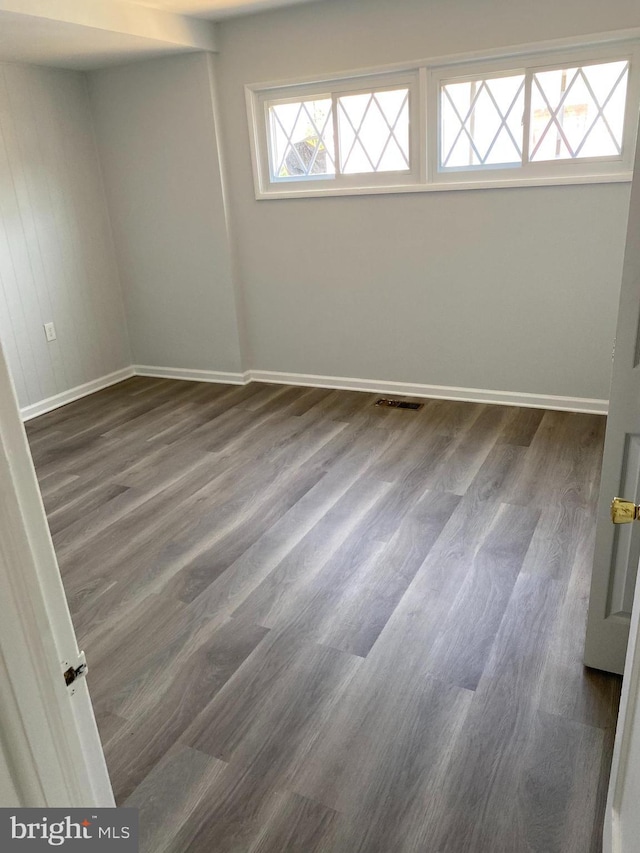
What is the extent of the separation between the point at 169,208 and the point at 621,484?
12.4 ft

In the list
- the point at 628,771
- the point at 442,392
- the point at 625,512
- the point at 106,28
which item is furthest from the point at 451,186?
the point at 628,771

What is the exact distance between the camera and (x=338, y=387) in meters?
4.52

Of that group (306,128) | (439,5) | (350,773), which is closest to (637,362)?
(350,773)

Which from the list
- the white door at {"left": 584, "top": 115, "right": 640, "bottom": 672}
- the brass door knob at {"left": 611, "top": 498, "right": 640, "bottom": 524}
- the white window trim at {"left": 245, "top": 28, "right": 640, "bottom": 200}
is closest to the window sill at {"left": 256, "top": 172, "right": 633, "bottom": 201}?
the white window trim at {"left": 245, "top": 28, "right": 640, "bottom": 200}

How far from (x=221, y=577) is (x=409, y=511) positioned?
887 mm

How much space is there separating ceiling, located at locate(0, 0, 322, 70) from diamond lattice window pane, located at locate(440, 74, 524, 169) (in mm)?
1029

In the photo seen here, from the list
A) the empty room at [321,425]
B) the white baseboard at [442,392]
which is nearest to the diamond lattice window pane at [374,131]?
the empty room at [321,425]

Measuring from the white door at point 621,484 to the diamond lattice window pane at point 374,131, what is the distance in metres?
2.63

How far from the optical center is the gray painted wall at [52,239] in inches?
160

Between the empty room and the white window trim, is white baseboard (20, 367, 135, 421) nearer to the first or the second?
the empty room

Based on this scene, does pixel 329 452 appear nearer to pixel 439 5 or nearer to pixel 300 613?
pixel 300 613

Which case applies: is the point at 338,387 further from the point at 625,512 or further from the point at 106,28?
the point at 625,512

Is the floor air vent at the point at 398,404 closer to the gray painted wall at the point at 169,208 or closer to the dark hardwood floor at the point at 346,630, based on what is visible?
the dark hardwood floor at the point at 346,630

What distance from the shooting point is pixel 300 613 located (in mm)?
2254
